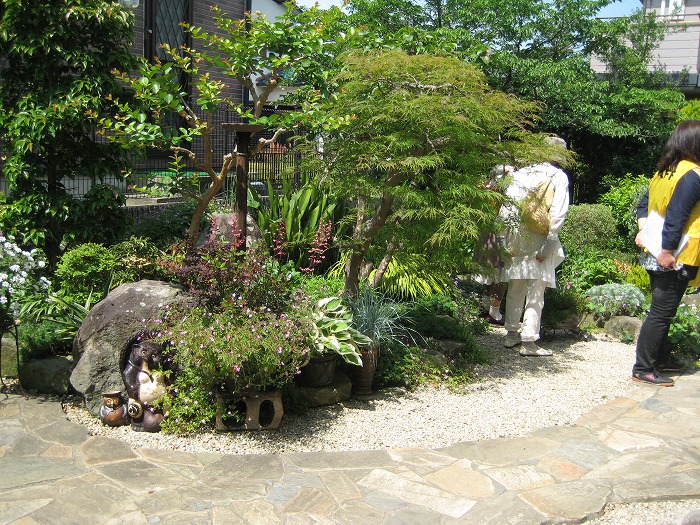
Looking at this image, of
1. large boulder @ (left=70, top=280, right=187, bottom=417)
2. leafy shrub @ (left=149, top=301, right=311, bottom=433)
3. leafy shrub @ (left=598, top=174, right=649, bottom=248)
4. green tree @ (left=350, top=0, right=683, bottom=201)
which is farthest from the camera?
green tree @ (left=350, top=0, right=683, bottom=201)

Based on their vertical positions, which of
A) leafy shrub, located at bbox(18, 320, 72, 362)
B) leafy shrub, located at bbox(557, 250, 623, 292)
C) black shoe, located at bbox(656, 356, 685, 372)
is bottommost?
black shoe, located at bbox(656, 356, 685, 372)

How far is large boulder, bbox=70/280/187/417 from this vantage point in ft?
17.0

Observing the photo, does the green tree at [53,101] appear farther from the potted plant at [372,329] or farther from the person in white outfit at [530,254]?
the person in white outfit at [530,254]

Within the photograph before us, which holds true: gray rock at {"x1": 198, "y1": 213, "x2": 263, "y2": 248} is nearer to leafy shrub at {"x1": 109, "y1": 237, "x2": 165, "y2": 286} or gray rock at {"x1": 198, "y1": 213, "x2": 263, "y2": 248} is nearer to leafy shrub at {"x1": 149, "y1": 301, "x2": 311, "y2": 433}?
leafy shrub at {"x1": 109, "y1": 237, "x2": 165, "y2": 286}

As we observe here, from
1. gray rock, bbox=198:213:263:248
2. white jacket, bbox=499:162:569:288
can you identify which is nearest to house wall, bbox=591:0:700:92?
white jacket, bbox=499:162:569:288

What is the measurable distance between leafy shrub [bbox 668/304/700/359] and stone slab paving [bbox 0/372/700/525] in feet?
6.17

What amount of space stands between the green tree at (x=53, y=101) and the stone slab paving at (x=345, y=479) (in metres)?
1.89

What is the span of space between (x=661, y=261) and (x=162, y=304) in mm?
4058

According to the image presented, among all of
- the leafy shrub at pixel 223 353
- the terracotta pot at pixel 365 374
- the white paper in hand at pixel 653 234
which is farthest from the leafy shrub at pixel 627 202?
the leafy shrub at pixel 223 353

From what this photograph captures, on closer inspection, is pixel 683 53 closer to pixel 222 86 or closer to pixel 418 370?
pixel 418 370

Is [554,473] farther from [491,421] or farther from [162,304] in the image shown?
[162,304]

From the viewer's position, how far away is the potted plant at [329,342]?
17.4 ft

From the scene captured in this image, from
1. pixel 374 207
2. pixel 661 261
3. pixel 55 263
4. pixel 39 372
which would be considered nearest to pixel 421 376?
pixel 374 207

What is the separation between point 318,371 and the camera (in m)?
5.44
